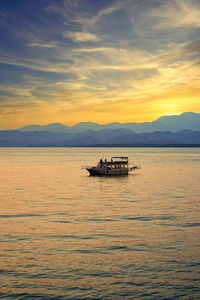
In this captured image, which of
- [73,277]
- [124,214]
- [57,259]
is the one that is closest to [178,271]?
[73,277]

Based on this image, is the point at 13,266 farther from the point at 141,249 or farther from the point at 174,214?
the point at 174,214

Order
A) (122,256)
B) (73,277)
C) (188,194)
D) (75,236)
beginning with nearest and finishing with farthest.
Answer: (73,277) → (122,256) → (75,236) → (188,194)

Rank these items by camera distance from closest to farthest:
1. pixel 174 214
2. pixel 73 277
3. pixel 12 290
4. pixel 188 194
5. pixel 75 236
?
pixel 12 290 < pixel 73 277 < pixel 75 236 < pixel 174 214 < pixel 188 194

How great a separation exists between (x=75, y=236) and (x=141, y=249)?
588 centimetres

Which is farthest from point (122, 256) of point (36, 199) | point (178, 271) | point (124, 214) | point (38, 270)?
point (36, 199)

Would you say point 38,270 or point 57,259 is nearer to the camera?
point 38,270

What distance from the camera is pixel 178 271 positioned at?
18.3 metres

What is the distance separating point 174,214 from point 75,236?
13.5m

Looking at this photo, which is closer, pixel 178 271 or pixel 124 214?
pixel 178 271

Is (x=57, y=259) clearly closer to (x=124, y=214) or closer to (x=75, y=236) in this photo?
(x=75, y=236)

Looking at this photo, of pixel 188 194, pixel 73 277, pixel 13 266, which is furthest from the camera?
pixel 188 194

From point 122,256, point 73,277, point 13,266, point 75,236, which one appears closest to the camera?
point 73,277

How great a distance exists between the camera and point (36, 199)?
1833 inches

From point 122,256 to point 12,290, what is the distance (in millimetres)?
7488
